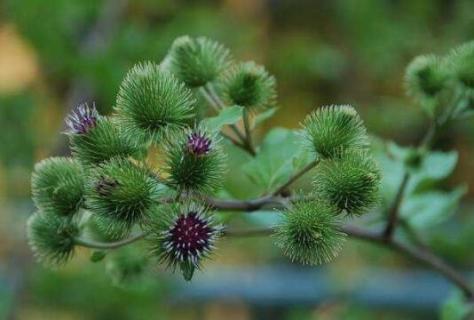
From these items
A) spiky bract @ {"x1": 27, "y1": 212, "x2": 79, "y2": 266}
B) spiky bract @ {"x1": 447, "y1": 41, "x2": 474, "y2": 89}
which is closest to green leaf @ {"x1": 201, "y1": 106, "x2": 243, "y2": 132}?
spiky bract @ {"x1": 27, "y1": 212, "x2": 79, "y2": 266}

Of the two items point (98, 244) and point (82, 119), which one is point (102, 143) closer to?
point (82, 119)

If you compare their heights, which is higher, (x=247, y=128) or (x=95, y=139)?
(x=247, y=128)

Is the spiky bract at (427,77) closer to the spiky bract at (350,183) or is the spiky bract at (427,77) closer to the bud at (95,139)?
Result: the spiky bract at (350,183)

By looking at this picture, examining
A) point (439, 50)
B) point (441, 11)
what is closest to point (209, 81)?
point (439, 50)

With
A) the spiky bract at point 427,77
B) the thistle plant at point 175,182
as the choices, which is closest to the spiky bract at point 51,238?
the thistle plant at point 175,182

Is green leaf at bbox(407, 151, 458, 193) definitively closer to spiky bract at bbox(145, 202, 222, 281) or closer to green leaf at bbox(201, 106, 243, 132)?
green leaf at bbox(201, 106, 243, 132)

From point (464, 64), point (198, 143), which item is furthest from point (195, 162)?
point (464, 64)
